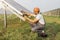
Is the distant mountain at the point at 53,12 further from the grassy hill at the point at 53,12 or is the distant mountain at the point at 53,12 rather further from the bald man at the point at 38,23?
the bald man at the point at 38,23

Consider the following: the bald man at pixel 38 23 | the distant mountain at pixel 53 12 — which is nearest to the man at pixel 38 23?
the bald man at pixel 38 23

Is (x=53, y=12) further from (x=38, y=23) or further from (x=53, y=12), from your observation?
(x=38, y=23)

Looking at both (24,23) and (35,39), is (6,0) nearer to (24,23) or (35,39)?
(24,23)

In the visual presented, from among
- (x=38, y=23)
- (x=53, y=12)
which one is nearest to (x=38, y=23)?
(x=38, y=23)

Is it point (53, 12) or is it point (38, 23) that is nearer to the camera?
point (38, 23)

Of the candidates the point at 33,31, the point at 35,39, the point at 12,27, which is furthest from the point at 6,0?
the point at 35,39

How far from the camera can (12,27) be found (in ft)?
35.9

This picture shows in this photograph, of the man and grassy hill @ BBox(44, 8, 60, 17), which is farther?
grassy hill @ BBox(44, 8, 60, 17)

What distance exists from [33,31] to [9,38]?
3.94ft

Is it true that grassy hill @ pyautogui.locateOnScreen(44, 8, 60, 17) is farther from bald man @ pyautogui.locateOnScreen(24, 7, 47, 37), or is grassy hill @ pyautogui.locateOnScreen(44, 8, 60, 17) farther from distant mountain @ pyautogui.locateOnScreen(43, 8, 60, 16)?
bald man @ pyautogui.locateOnScreen(24, 7, 47, 37)

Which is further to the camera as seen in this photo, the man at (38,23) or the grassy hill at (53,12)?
the grassy hill at (53,12)

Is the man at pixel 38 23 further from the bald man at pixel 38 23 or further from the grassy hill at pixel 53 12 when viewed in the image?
the grassy hill at pixel 53 12

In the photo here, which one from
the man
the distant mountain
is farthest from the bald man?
the distant mountain

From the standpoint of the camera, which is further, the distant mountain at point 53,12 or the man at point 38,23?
the distant mountain at point 53,12
